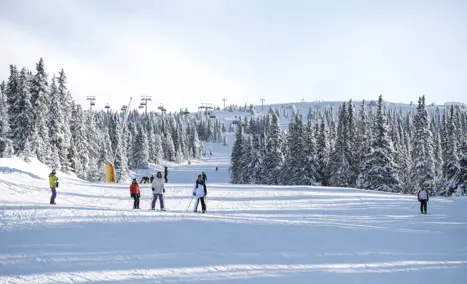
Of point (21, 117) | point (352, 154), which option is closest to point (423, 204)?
point (352, 154)

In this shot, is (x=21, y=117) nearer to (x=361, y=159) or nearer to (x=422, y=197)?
(x=361, y=159)

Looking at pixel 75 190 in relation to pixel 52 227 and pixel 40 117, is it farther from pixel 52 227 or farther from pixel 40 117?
pixel 40 117

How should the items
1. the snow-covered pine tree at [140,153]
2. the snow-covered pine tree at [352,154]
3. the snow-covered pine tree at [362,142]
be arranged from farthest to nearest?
the snow-covered pine tree at [140,153], the snow-covered pine tree at [352,154], the snow-covered pine tree at [362,142]

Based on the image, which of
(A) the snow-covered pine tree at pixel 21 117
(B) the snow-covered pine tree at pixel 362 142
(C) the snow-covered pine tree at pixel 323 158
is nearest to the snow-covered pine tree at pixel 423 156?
(B) the snow-covered pine tree at pixel 362 142

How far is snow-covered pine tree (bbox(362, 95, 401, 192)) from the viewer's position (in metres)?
40.7

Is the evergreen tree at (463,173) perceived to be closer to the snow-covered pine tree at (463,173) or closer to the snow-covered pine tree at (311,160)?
the snow-covered pine tree at (463,173)

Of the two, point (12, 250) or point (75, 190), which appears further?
point (75, 190)

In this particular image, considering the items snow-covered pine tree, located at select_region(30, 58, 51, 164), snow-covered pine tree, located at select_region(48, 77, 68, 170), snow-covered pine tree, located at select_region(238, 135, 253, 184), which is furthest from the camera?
snow-covered pine tree, located at select_region(238, 135, 253, 184)

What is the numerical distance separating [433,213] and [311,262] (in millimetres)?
14993

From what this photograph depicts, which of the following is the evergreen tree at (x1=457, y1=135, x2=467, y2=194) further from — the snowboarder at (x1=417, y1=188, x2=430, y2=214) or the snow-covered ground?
the snow-covered ground

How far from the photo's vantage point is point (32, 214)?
14.0 meters

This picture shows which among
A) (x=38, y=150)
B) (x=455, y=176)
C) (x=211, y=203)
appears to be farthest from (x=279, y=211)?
(x=38, y=150)

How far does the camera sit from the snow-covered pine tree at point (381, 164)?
40688mm

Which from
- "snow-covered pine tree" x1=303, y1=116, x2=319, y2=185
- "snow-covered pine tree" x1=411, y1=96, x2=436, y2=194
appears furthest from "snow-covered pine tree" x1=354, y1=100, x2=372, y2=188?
"snow-covered pine tree" x1=411, y1=96, x2=436, y2=194
